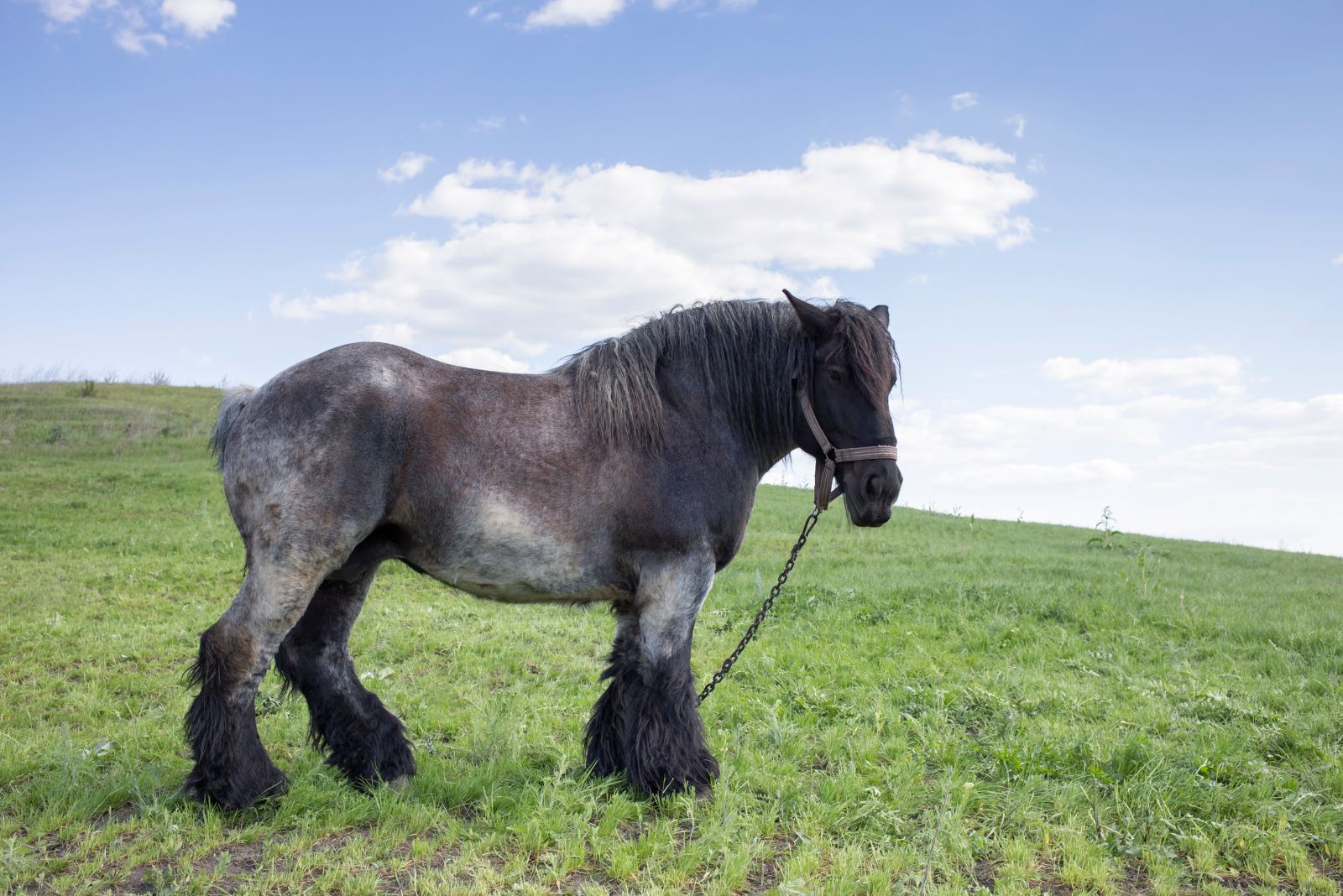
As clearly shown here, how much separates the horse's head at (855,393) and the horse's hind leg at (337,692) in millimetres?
2792

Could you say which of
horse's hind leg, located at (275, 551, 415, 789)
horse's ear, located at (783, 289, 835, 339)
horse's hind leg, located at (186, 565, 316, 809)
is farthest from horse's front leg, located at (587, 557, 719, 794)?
horse's hind leg, located at (186, 565, 316, 809)

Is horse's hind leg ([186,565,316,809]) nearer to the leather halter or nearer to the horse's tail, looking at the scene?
the horse's tail

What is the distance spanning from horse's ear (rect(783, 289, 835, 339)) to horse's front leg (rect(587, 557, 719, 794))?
1.44m

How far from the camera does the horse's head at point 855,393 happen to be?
15.2 ft

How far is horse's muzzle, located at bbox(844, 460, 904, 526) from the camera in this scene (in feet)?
15.1

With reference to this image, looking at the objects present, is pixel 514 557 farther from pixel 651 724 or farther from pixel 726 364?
pixel 726 364

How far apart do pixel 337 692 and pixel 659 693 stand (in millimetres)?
1941

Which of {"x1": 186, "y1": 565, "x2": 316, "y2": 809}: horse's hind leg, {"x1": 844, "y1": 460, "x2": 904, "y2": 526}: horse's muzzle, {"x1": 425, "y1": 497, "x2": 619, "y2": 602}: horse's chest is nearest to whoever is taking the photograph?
{"x1": 186, "y1": 565, "x2": 316, "y2": 809}: horse's hind leg

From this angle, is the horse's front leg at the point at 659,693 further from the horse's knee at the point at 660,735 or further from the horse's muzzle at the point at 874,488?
the horse's muzzle at the point at 874,488

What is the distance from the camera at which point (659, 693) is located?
4680 millimetres

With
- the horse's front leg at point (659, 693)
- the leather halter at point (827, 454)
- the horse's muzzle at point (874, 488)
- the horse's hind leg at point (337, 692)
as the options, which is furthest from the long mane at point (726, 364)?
the horse's hind leg at point (337, 692)

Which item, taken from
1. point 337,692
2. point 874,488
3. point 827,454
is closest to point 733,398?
point 827,454

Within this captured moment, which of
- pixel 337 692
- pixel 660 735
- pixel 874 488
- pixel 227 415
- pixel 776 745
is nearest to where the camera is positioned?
pixel 874 488

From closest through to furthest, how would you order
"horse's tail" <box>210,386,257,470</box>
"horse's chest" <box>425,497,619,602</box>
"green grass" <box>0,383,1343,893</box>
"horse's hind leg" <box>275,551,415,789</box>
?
"green grass" <box>0,383,1343,893</box>, "horse's chest" <box>425,497,619,602</box>, "horse's tail" <box>210,386,257,470</box>, "horse's hind leg" <box>275,551,415,789</box>
